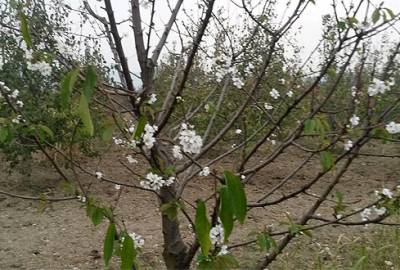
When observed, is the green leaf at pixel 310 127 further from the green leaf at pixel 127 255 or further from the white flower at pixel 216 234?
the green leaf at pixel 127 255

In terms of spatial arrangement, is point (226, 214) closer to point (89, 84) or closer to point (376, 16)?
point (89, 84)

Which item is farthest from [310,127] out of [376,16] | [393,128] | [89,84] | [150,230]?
[150,230]

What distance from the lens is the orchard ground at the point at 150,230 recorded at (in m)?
3.16

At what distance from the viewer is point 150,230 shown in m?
3.96

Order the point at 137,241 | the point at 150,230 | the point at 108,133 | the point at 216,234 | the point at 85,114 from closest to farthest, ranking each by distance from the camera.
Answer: the point at 85,114
the point at 108,133
the point at 216,234
the point at 137,241
the point at 150,230

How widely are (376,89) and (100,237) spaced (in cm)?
311

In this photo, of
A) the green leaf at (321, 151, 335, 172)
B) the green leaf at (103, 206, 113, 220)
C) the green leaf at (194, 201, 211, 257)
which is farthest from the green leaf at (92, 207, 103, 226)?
the green leaf at (321, 151, 335, 172)

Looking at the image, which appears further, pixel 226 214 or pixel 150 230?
pixel 150 230

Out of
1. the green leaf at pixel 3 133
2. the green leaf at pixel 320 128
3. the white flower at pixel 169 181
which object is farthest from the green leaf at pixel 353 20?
the green leaf at pixel 3 133

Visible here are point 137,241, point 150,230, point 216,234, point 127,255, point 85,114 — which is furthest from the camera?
point 150,230

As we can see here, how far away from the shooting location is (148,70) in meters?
1.58

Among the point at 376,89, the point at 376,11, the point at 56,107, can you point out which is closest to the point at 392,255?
the point at 376,89

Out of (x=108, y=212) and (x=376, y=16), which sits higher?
(x=376, y=16)

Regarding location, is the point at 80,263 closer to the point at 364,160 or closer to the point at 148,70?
the point at 148,70
